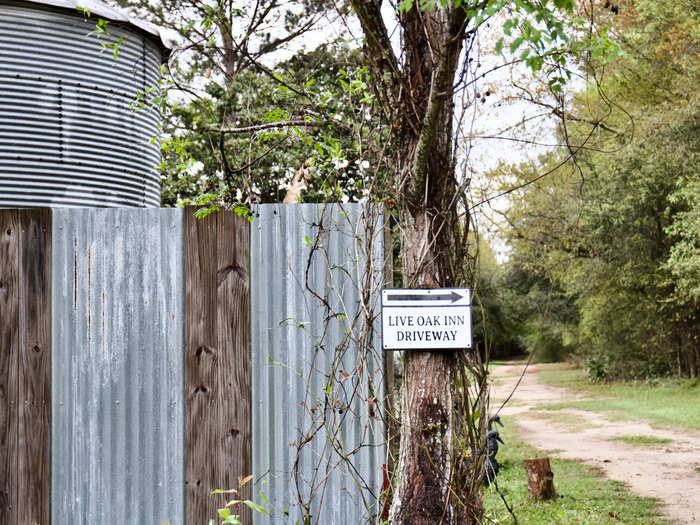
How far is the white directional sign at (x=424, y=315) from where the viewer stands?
3434mm

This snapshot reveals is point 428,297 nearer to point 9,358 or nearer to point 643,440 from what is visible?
point 9,358

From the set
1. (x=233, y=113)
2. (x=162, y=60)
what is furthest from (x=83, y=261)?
(x=233, y=113)

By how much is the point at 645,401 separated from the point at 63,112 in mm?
16500

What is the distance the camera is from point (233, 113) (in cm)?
1262

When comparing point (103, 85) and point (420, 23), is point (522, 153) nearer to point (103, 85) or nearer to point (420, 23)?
point (103, 85)

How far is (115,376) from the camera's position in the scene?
3953mm

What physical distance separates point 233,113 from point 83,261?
9.04 metres

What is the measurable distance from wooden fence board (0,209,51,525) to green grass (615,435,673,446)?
34.9ft

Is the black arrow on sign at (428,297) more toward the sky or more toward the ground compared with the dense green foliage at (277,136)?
more toward the ground

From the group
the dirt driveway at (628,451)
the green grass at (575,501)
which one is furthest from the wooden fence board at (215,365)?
the green grass at (575,501)

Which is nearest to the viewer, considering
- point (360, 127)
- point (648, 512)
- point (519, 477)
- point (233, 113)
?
point (360, 127)

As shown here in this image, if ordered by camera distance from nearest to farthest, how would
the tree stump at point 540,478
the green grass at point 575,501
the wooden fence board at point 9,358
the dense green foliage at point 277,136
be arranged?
1. the wooden fence board at point 9,358
2. the dense green foliage at point 277,136
3. the green grass at point 575,501
4. the tree stump at point 540,478

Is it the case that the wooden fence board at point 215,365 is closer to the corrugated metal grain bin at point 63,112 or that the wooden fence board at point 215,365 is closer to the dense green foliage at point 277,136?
the dense green foliage at point 277,136

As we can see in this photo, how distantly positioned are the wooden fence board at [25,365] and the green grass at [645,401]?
1284cm
